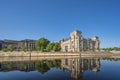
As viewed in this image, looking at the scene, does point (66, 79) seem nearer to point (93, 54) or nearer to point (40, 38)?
point (93, 54)

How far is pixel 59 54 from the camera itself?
330ft

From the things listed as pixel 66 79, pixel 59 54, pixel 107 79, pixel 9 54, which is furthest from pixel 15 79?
pixel 9 54

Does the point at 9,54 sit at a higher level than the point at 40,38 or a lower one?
lower

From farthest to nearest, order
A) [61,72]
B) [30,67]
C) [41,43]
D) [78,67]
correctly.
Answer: [41,43] → [30,67] → [78,67] → [61,72]

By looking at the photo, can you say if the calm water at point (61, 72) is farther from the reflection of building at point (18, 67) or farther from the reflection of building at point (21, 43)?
the reflection of building at point (21, 43)

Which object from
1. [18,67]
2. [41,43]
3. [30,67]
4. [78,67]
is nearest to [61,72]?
[78,67]

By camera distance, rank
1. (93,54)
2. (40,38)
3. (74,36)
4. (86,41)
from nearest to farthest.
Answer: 1. (93,54)
2. (40,38)
3. (74,36)
4. (86,41)

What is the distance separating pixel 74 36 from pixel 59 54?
164ft

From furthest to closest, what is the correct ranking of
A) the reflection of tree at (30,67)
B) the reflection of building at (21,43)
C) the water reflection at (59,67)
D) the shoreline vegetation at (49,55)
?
1. the reflection of building at (21,43)
2. the shoreline vegetation at (49,55)
3. the reflection of tree at (30,67)
4. the water reflection at (59,67)

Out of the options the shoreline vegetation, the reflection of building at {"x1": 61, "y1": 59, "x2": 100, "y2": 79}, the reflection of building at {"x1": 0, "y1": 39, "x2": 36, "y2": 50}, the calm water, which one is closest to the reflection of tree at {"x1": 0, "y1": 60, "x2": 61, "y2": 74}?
the calm water

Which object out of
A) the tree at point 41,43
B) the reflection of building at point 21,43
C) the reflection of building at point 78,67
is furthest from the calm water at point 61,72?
the reflection of building at point 21,43

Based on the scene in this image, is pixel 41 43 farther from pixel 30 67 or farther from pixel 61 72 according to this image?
pixel 61 72

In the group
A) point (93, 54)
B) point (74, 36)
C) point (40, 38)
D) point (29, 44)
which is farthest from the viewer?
point (29, 44)

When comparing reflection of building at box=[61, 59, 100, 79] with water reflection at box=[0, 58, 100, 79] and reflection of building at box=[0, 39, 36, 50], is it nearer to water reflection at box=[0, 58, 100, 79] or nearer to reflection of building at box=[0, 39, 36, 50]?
water reflection at box=[0, 58, 100, 79]
